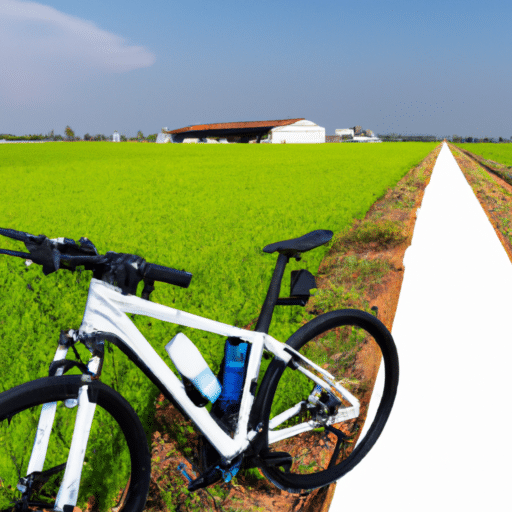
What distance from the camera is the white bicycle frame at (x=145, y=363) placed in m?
1.34

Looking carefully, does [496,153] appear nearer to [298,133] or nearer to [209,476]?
[298,133]

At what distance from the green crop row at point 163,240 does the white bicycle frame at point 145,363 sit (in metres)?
0.32

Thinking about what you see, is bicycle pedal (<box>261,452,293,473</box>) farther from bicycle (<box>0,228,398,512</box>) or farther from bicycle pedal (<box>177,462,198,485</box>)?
bicycle pedal (<box>177,462,198,485</box>)

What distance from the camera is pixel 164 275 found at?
57.4 inches

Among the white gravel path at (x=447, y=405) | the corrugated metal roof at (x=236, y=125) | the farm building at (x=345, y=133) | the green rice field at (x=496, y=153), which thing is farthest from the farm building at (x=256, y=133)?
the white gravel path at (x=447, y=405)

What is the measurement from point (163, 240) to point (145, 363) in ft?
14.2

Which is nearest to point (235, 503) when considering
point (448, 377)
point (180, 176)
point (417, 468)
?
point (417, 468)

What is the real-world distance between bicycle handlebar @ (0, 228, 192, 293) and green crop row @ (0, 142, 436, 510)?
483mm

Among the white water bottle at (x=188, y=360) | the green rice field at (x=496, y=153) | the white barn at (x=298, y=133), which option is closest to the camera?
the white water bottle at (x=188, y=360)

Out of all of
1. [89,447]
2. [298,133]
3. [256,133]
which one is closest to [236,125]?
[256,133]

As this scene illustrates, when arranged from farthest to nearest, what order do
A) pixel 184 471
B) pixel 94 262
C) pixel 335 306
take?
pixel 335 306 → pixel 184 471 → pixel 94 262

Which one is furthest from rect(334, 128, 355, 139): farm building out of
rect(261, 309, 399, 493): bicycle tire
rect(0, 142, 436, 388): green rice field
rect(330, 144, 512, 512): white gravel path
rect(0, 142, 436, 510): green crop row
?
rect(261, 309, 399, 493): bicycle tire

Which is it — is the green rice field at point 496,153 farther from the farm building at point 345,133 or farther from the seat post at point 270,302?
the farm building at point 345,133

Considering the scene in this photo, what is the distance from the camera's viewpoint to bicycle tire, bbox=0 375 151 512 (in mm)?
1266
